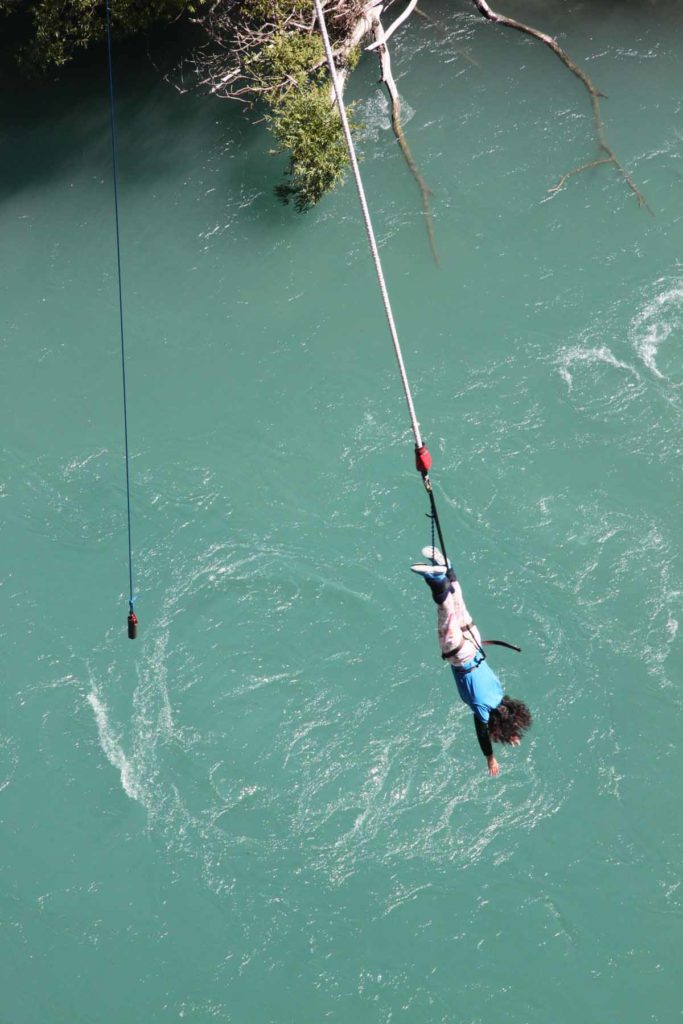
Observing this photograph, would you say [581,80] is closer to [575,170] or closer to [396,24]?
[575,170]

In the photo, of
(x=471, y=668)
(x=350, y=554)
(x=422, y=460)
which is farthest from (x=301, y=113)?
(x=471, y=668)

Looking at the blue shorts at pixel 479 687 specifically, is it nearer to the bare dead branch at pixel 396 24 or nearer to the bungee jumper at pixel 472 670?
the bungee jumper at pixel 472 670

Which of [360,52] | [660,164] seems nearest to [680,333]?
[660,164]

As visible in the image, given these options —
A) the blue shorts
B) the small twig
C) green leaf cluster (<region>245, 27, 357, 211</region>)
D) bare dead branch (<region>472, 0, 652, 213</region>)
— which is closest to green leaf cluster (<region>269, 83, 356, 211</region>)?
green leaf cluster (<region>245, 27, 357, 211</region>)

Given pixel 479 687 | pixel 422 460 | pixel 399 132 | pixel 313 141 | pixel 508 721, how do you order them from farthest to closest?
1. pixel 399 132
2. pixel 313 141
3. pixel 479 687
4. pixel 508 721
5. pixel 422 460

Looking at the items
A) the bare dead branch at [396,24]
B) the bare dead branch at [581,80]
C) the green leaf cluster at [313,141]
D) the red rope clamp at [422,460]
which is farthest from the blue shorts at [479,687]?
the bare dead branch at [396,24]

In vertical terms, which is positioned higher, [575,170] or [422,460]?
[422,460]
